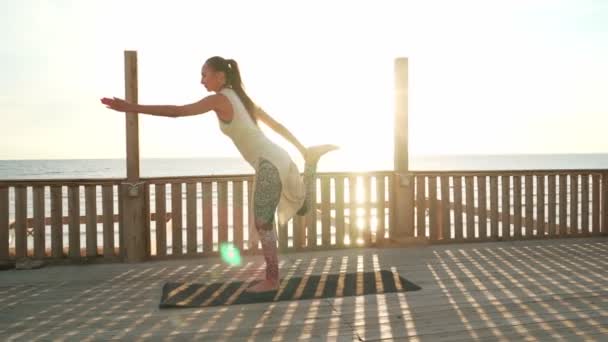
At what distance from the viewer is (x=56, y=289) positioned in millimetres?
3816

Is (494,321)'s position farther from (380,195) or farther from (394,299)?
(380,195)

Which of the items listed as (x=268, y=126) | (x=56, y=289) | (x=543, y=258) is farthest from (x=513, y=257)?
(x=56, y=289)

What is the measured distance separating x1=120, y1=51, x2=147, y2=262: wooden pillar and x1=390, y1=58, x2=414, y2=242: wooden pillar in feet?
8.53

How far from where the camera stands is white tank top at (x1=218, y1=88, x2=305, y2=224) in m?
3.22

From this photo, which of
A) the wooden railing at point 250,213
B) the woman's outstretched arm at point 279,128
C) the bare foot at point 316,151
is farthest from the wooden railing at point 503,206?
the woman's outstretched arm at point 279,128

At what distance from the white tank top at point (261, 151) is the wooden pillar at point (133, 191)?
189 cm

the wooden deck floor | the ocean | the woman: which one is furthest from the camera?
the ocean

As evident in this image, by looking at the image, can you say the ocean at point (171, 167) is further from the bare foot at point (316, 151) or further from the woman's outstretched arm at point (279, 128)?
the bare foot at point (316, 151)

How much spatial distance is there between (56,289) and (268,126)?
1986mm

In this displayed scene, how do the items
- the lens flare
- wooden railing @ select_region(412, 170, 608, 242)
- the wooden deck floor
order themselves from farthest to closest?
wooden railing @ select_region(412, 170, 608, 242) < the lens flare < the wooden deck floor

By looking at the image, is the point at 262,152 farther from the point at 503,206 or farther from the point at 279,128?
the point at 503,206

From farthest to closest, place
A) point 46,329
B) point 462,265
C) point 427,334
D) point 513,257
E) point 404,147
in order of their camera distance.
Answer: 1. point 404,147
2. point 513,257
3. point 462,265
4. point 46,329
5. point 427,334

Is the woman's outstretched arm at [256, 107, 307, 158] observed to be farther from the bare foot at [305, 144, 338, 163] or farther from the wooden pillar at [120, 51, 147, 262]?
the wooden pillar at [120, 51, 147, 262]

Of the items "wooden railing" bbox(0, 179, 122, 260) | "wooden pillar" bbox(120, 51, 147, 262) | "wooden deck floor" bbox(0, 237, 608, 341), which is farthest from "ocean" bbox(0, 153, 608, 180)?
"wooden deck floor" bbox(0, 237, 608, 341)
